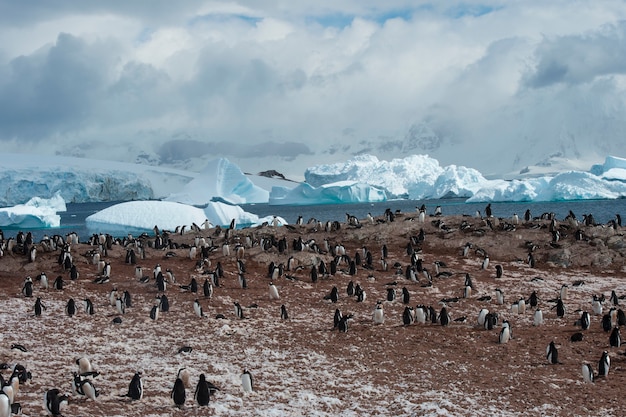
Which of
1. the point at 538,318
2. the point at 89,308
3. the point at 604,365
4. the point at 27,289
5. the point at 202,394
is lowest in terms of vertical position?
the point at 202,394

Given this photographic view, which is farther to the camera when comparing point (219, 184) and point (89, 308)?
point (219, 184)

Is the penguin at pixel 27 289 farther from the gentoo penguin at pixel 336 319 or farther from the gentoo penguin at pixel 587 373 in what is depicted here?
the gentoo penguin at pixel 587 373

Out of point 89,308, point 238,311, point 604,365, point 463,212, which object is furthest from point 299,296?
point 463,212

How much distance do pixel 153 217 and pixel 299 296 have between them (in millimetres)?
28478

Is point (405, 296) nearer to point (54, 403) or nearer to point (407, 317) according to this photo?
point (407, 317)

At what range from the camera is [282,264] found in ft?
57.4

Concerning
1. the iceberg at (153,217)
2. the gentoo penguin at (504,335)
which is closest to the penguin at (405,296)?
the gentoo penguin at (504,335)

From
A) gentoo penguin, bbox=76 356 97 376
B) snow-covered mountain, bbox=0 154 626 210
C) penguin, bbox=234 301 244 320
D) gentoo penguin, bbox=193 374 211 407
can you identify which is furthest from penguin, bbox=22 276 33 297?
snow-covered mountain, bbox=0 154 626 210

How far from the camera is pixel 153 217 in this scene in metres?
42.1

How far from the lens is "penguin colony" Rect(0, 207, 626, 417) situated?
9.90 meters

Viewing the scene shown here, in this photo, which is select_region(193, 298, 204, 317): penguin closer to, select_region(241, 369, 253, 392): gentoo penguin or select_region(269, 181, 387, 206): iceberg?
select_region(241, 369, 253, 392): gentoo penguin

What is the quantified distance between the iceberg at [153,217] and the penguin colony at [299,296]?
62.1 ft

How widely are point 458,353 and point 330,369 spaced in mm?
2201

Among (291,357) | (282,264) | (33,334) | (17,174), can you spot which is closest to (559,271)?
(282,264)
